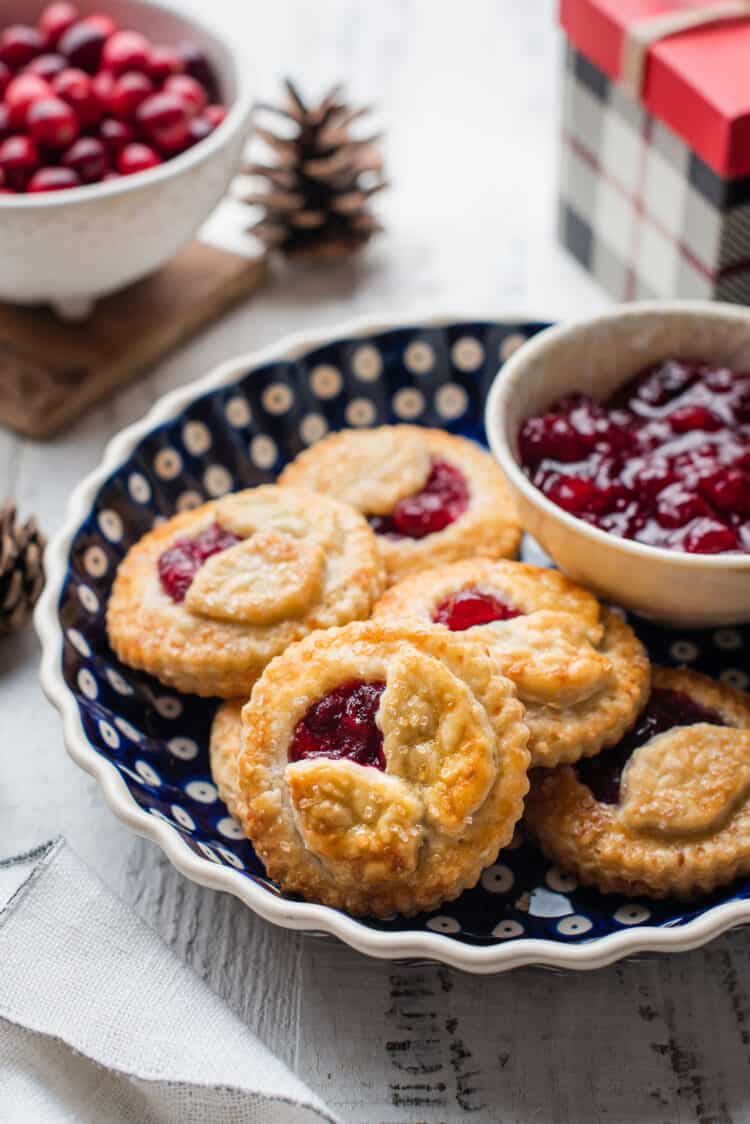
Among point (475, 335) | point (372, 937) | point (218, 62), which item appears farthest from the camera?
point (218, 62)

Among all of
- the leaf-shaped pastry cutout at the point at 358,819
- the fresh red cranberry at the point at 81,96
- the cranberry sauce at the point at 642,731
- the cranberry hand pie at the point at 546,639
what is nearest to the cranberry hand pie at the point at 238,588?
the cranberry hand pie at the point at 546,639

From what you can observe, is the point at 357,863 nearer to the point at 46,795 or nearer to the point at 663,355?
the point at 46,795

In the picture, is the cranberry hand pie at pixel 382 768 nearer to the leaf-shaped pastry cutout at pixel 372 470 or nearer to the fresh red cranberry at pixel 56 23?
the leaf-shaped pastry cutout at pixel 372 470

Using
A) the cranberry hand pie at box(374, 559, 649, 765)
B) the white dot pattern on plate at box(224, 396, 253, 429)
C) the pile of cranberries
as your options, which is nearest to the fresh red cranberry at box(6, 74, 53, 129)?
the pile of cranberries

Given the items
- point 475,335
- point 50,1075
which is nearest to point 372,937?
point 50,1075

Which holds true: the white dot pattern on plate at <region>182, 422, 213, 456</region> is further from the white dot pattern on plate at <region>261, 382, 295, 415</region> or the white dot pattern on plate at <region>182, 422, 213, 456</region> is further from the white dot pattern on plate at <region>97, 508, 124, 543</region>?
the white dot pattern on plate at <region>97, 508, 124, 543</region>

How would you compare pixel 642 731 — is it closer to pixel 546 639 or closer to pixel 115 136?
pixel 546 639

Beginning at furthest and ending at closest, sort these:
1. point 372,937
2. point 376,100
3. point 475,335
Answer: point 376,100 < point 475,335 < point 372,937
